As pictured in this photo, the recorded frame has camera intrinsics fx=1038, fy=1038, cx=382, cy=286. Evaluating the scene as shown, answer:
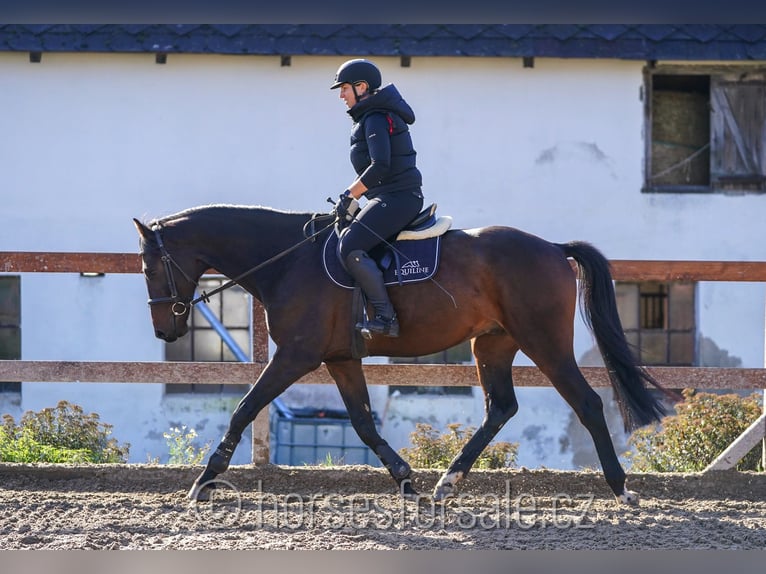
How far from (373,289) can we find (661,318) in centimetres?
772

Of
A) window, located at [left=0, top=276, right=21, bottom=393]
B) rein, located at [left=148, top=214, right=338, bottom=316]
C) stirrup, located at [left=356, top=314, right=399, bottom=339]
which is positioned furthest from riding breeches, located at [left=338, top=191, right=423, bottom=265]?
window, located at [left=0, top=276, right=21, bottom=393]

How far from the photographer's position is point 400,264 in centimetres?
641

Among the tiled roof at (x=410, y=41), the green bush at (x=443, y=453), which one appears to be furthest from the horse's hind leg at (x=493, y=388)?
the tiled roof at (x=410, y=41)

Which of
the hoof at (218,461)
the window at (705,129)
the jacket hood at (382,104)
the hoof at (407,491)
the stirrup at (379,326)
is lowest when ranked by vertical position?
the hoof at (407,491)

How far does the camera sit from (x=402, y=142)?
6422mm

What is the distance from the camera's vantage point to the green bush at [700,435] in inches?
314

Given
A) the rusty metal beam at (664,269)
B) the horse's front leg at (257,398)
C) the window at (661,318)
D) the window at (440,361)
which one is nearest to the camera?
the horse's front leg at (257,398)

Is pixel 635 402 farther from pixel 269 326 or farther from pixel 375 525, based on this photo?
pixel 269 326

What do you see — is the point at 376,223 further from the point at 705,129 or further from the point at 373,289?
the point at 705,129

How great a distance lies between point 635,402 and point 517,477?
1109 mm

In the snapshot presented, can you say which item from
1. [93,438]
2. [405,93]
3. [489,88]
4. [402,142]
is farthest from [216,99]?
[402,142]

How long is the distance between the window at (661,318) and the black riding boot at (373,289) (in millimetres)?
7334

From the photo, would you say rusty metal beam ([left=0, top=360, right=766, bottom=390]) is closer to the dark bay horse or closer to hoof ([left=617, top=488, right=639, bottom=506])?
the dark bay horse

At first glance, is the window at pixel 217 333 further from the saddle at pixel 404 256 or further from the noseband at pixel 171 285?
the saddle at pixel 404 256
